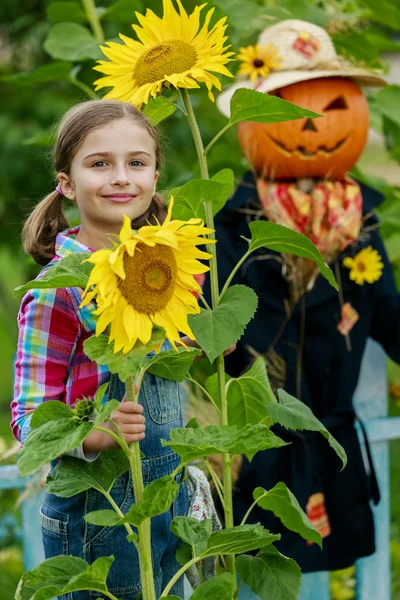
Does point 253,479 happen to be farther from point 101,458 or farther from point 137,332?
point 137,332

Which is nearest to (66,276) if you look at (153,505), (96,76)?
(153,505)

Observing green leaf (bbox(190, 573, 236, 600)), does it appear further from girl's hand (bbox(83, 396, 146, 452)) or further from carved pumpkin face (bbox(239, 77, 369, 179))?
carved pumpkin face (bbox(239, 77, 369, 179))

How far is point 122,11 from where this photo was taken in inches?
102

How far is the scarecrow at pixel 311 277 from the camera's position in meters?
2.28

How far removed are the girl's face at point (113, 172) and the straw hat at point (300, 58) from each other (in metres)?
0.90

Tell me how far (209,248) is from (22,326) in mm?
324

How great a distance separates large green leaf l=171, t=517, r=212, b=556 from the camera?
1.39 metres

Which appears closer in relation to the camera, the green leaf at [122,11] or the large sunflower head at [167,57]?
the large sunflower head at [167,57]

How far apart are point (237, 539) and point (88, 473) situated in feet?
0.79

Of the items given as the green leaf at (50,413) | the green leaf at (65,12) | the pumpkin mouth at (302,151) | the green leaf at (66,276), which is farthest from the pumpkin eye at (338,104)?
the green leaf at (50,413)

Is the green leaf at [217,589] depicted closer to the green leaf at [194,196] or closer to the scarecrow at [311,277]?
the green leaf at [194,196]

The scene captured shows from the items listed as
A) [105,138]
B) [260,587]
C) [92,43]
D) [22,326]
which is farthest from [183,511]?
[92,43]

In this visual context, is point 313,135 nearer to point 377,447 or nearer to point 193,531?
point 377,447

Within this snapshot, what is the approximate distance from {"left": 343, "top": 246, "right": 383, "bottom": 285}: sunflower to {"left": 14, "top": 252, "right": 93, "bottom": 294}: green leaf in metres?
1.17
